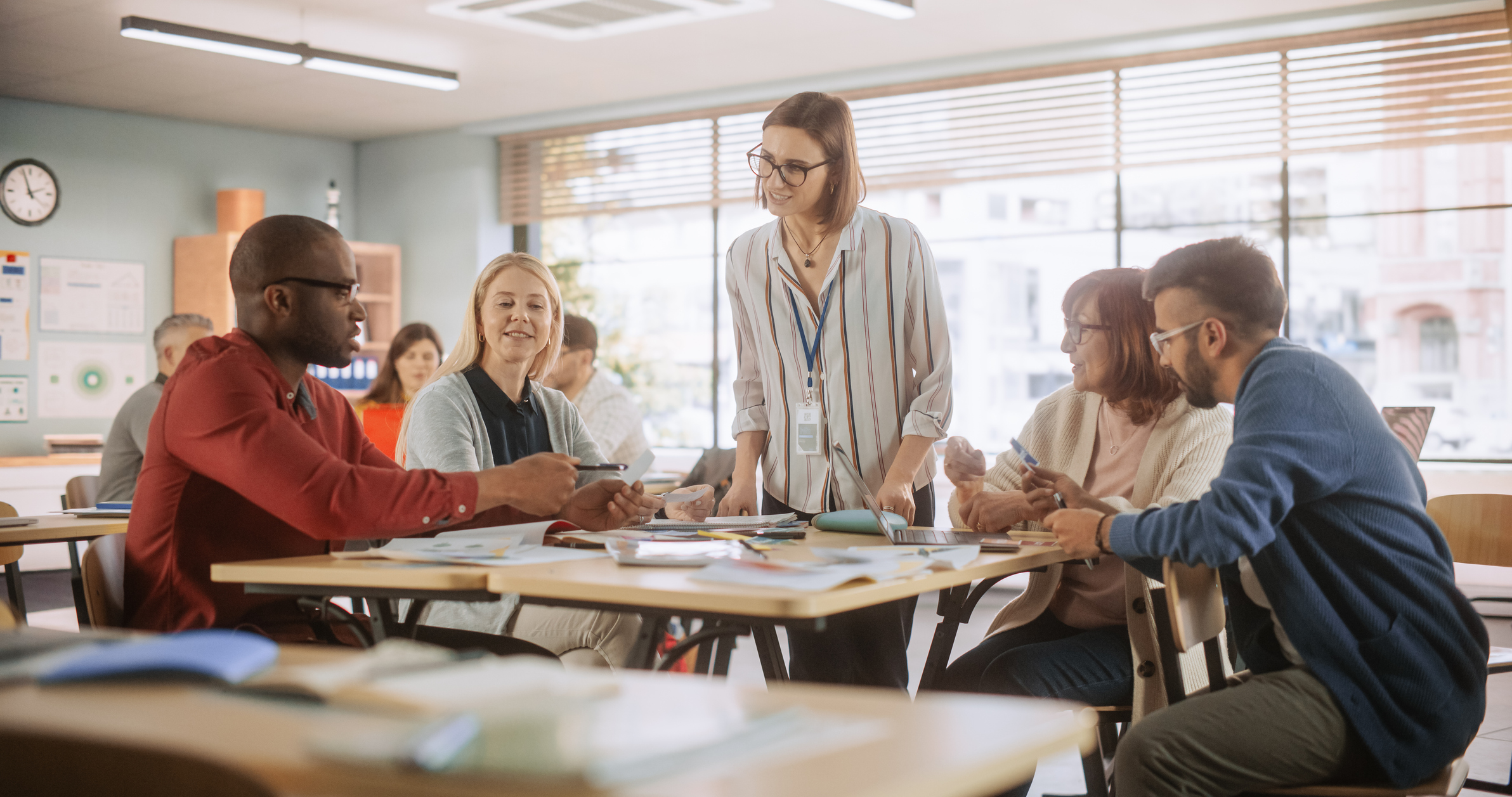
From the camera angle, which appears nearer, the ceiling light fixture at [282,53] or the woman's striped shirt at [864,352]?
the woman's striped shirt at [864,352]

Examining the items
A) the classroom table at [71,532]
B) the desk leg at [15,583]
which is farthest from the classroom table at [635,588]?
the desk leg at [15,583]

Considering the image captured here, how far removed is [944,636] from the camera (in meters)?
2.38

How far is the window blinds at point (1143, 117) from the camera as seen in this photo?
19.7 feet

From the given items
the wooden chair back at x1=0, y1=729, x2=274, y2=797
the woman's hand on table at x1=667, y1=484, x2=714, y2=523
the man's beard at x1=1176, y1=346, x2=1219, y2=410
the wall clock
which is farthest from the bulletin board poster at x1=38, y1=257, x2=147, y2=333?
the wooden chair back at x1=0, y1=729, x2=274, y2=797

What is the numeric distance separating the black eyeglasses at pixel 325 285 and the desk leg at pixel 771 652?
889 mm

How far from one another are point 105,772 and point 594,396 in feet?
15.2

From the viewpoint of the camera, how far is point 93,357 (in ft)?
26.5

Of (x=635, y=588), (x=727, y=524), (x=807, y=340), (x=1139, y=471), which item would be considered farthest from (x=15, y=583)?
(x=1139, y=471)

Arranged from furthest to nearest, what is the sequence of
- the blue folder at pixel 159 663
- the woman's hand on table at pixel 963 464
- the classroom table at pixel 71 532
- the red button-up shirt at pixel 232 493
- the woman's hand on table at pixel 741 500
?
the classroom table at pixel 71 532 < the woman's hand on table at pixel 741 500 < the woman's hand on table at pixel 963 464 < the red button-up shirt at pixel 232 493 < the blue folder at pixel 159 663

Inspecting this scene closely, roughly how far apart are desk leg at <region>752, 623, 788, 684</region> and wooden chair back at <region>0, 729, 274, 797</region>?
1.20 metres

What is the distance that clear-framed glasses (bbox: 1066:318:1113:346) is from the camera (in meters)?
2.55

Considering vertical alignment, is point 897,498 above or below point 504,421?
below

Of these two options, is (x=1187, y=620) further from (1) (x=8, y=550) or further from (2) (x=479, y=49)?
(2) (x=479, y=49)

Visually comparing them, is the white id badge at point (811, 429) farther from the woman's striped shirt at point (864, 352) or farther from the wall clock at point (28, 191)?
the wall clock at point (28, 191)
